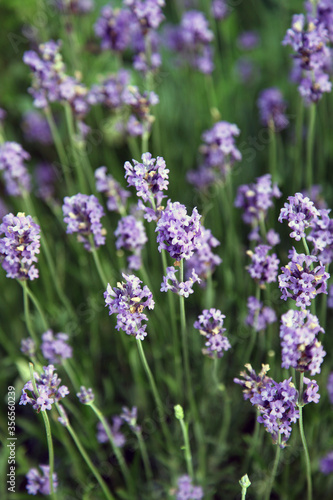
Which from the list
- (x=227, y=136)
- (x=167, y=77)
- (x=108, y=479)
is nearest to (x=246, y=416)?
(x=108, y=479)

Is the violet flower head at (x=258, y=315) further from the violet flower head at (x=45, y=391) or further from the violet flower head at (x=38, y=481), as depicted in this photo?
the violet flower head at (x=38, y=481)

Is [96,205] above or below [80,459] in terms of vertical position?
above

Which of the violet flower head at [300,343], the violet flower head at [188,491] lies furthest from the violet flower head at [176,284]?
the violet flower head at [188,491]

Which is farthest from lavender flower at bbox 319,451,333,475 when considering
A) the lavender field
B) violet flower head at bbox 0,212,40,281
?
violet flower head at bbox 0,212,40,281

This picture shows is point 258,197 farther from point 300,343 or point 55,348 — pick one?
point 55,348

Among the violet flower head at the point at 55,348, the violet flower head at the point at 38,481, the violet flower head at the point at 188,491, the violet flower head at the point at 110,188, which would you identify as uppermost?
the violet flower head at the point at 110,188

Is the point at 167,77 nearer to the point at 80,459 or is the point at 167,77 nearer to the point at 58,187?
the point at 58,187
